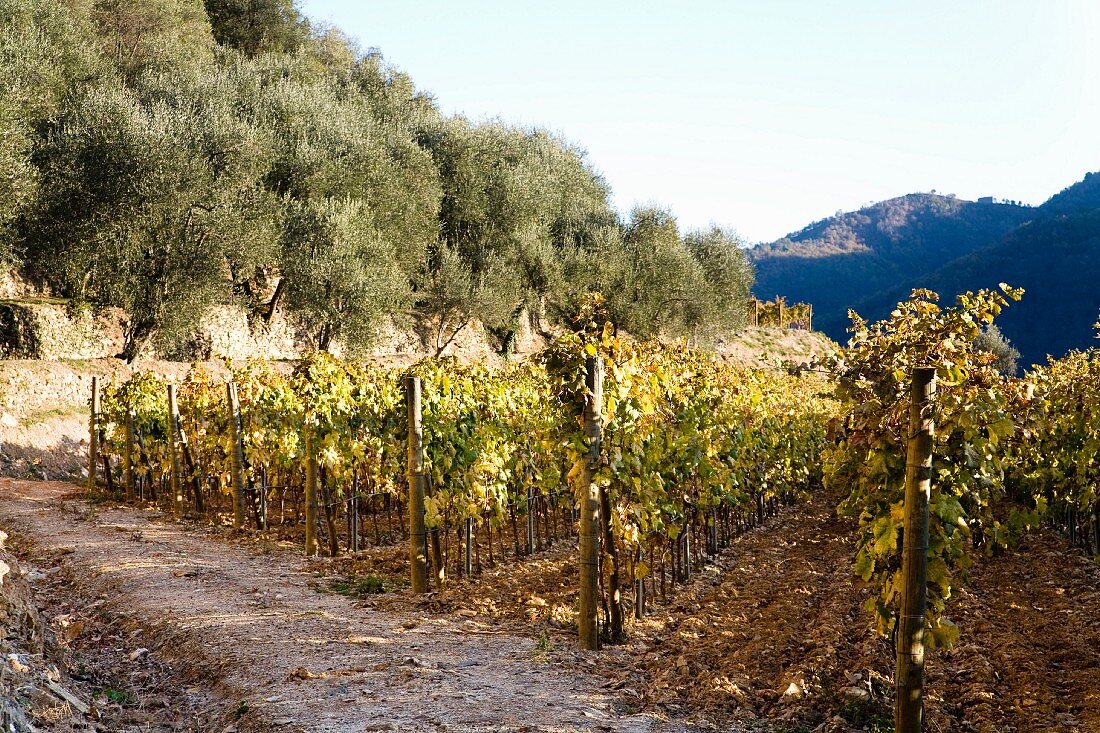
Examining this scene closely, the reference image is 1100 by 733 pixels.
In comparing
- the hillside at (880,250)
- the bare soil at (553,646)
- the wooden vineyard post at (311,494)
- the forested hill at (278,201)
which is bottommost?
the bare soil at (553,646)

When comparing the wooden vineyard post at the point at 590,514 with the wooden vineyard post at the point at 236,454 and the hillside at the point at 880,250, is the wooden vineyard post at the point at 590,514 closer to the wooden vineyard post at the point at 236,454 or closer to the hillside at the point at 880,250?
the wooden vineyard post at the point at 236,454

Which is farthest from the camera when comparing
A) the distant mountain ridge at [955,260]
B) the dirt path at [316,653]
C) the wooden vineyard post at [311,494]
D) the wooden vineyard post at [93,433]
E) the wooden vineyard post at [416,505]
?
the distant mountain ridge at [955,260]

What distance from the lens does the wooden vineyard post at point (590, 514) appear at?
23.2 feet

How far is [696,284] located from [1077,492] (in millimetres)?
31716

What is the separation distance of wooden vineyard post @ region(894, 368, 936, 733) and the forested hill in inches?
908

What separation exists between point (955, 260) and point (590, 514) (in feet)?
318

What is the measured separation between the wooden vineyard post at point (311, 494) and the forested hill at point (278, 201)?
15.3m

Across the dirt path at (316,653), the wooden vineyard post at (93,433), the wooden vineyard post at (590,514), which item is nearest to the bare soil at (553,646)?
the dirt path at (316,653)

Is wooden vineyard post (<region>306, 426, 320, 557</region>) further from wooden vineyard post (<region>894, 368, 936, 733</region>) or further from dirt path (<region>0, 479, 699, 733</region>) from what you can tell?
wooden vineyard post (<region>894, 368, 936, 733</region>)

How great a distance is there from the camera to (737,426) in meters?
12.3

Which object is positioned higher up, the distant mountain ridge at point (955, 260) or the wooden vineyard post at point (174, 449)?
the distant mountain ridge at point (955, 260)

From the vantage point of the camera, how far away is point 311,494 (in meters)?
11.1

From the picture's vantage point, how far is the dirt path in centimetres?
540

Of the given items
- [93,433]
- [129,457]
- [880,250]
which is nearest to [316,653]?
[129,457]
